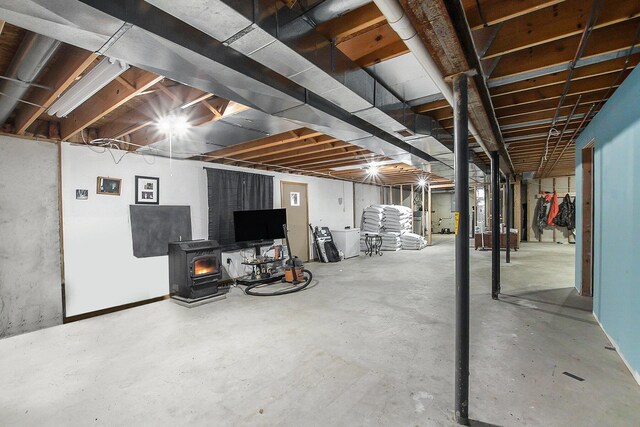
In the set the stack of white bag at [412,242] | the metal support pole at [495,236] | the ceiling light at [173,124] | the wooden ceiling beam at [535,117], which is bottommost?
the stack of white bag at [412,242]

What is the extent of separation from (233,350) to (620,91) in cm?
408

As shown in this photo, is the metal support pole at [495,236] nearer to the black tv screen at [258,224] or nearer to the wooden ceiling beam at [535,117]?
the wooden ceiling beam at [535,117]

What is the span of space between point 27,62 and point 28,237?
2449 mm

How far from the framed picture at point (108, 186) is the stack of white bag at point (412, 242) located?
783 cm

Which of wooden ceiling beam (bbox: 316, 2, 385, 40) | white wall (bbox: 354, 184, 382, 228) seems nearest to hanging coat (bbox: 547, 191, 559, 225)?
white wall (bbox: 354, 184, 382, 228)

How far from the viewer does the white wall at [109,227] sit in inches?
146

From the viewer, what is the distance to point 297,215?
24.0ft

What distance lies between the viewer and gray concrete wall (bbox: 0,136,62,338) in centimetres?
324

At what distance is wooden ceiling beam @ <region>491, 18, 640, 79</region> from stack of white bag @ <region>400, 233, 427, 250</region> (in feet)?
24.5

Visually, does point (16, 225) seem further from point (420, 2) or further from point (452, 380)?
point (452, 380)

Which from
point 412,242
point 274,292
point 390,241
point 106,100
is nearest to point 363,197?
point 390,241

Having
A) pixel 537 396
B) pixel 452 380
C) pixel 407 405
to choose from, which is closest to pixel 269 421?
pixel 407 405

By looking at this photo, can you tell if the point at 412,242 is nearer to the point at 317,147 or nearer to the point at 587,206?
the point at 587,206

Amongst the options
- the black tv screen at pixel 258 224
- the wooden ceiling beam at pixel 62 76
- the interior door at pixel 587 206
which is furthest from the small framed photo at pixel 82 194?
the interior door at pixel 587 206
